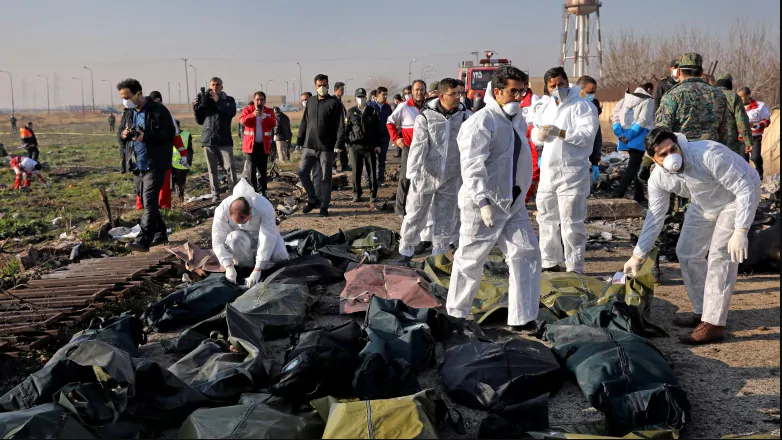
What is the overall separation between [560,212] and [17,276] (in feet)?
18.6

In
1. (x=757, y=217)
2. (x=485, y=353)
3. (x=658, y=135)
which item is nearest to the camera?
(x=485, y=353)

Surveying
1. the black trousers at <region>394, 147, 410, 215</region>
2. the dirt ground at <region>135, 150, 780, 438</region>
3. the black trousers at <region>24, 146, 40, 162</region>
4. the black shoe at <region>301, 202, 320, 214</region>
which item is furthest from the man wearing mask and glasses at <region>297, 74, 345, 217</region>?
the black trousers at <region>24, 146, 40, 162</region>

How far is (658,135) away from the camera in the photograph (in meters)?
4.79

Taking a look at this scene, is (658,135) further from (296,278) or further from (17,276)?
(17,276)

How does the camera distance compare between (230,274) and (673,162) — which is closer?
(673,162)

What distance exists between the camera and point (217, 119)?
36.5 ft

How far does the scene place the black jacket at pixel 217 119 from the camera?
36.2 ft

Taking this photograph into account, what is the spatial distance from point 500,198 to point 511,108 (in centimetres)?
61

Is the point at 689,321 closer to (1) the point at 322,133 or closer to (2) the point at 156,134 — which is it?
(2) the point at 156,134

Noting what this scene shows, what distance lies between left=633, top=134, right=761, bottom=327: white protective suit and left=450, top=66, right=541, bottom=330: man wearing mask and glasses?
781 mm

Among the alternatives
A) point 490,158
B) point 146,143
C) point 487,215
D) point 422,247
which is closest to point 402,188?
point 422,247

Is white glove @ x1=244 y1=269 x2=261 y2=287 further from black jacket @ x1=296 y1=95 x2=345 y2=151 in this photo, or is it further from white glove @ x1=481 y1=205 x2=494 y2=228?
black jacket @ x1=296 y1=95 x2=345 y2=151

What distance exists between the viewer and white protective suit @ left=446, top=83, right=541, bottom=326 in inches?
195

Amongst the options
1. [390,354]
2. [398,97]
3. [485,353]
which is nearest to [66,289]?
[390,354]
